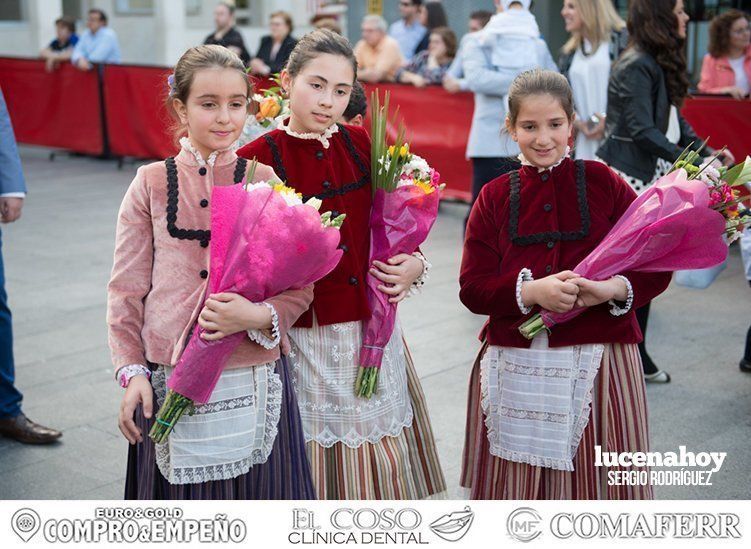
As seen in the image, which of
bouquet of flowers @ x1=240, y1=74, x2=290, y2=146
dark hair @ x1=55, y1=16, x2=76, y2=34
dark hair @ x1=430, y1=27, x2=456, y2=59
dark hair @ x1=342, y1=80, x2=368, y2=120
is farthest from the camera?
dark hair @ x1=55, y1=16, x2=76, y2=34

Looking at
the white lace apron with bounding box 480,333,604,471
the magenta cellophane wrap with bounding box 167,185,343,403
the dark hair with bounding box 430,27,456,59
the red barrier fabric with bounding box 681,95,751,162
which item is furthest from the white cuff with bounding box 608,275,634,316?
the dark hair with bounding box 430,27,456,59

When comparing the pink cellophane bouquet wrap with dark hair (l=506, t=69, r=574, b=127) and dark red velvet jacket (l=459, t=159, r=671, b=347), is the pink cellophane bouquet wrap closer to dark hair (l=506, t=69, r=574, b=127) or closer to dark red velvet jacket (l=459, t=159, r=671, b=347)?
dark red velvet jacket (l=459, t=159, r=671, b=347)

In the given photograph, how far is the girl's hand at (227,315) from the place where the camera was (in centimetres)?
261

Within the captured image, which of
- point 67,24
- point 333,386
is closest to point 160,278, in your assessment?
point 333,386

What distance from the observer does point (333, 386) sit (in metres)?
3.19

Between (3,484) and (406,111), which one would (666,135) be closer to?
(3,484)

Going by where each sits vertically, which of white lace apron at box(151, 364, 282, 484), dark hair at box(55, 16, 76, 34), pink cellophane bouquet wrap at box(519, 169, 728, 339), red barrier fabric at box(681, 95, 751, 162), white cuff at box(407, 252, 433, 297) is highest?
pink cellophane bouquet wrap at box(519, 169, 728, 339)

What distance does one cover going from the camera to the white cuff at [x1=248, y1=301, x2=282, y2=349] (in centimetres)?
271

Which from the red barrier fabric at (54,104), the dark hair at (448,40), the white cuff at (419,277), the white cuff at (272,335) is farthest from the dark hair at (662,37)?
the red barrier fabric at (54,104)

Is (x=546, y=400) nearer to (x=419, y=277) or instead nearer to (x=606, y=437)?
(x=606, y=437)

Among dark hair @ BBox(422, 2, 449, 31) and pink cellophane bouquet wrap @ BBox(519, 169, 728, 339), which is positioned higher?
pink cellophane bouquet wrap @ BBox(519, 169, 728, 339)

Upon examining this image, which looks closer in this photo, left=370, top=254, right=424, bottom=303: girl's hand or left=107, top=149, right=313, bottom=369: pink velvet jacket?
left=107, top=149, right=313, bottom=369: pink velvet jacket

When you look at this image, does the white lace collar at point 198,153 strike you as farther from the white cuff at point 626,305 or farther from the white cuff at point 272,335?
the white cuff at point 626,305

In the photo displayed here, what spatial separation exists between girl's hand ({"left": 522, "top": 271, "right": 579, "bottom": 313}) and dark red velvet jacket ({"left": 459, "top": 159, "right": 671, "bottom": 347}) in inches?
2.8
